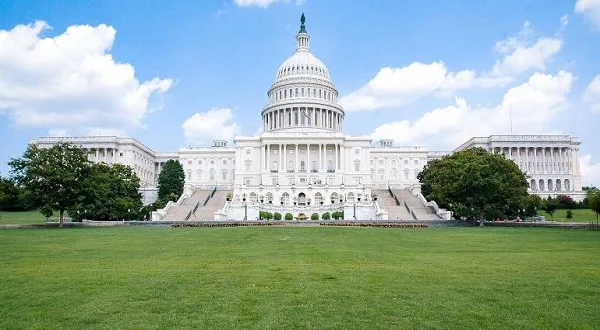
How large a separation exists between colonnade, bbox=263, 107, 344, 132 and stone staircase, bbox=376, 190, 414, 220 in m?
30.8

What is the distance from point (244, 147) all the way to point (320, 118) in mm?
21506

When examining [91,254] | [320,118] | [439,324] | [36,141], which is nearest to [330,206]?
[320,118]

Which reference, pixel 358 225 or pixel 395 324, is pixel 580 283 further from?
pixel 358 225

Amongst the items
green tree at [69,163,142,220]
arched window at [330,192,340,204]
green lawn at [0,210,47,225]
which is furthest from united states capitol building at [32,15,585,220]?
green lawn at [0,210,47,225]

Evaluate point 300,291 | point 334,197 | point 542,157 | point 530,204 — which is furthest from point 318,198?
point 300,291


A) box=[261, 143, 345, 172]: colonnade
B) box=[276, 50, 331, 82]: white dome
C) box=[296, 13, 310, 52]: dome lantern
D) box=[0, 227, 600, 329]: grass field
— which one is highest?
box=[296, 13, 310, 52]: dome lantern

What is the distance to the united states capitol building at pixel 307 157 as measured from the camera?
97000 millimetres

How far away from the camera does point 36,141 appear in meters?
123

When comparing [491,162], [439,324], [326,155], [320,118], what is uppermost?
[320,118]

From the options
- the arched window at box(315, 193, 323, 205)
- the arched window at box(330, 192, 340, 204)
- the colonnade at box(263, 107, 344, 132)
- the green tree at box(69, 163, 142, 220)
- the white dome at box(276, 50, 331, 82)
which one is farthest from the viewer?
the white dome at box(276, 50, 331, 82)

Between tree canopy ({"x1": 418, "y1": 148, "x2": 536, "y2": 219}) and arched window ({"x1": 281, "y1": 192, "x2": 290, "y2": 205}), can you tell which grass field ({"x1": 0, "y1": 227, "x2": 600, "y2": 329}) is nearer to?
tree canopy ({"x1": 418, "y1": 148, "x2": 536, "y2": 219})

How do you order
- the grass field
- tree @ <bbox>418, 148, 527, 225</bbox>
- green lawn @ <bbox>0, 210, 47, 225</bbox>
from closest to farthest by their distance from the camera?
the grass field
tree @ <bbox>418, 148, 527, 225</bbox>
green lawn @ <bbox>0, 210, 47, 225</bbox>

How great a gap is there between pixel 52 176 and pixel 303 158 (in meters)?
64.4

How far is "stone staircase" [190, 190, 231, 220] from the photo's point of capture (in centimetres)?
7556
